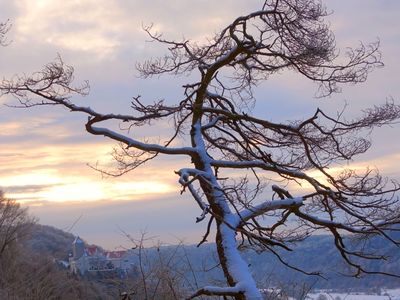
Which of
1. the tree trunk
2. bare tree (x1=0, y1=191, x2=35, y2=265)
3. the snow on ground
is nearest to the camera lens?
the tree trunk

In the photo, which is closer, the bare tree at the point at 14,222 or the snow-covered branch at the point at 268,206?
the snow-covered branch at the point at 268,206

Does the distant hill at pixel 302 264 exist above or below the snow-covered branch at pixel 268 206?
below

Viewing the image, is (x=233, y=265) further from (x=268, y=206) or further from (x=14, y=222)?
(x=14, y=222)

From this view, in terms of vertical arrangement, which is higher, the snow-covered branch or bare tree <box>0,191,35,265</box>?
bare tree <box>0,191,35,265</box>

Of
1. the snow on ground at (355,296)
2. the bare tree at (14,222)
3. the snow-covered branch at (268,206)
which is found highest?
the bare tree at (14,222)

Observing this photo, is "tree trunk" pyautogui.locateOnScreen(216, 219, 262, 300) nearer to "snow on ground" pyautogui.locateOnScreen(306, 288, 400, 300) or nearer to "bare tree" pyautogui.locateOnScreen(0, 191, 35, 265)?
"snow on ground" pyautogui.locateOnScreen(306, 288, 400, 300)

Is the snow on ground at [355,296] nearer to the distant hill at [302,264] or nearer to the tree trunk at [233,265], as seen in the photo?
the distant hill at [302,264]

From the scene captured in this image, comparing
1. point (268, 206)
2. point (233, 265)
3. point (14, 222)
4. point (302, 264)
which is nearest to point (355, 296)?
point (302, 264)

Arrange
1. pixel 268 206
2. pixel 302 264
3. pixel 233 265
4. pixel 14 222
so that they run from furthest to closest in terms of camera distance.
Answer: pixel 14 222 < pixel 302 264 < pixel 268 206 < pixel 233 265

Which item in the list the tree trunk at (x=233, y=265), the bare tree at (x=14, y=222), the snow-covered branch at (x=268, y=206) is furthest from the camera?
the bare tree at (x=14, y=222)

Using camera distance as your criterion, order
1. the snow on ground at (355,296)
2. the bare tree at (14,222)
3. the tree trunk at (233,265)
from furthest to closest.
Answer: the bare tree at (14,222), the snow on ground at (355,296), the tree trunk at (233,265)

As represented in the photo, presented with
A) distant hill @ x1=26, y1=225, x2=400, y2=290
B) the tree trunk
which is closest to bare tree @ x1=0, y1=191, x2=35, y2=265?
distant hill @ x1=26, y1=225, x2=400, y2=290

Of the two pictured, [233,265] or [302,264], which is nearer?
[233,265]

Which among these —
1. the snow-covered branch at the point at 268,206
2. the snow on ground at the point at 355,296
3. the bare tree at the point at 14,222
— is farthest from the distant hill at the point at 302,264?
the bare tree at the point at 14,222
